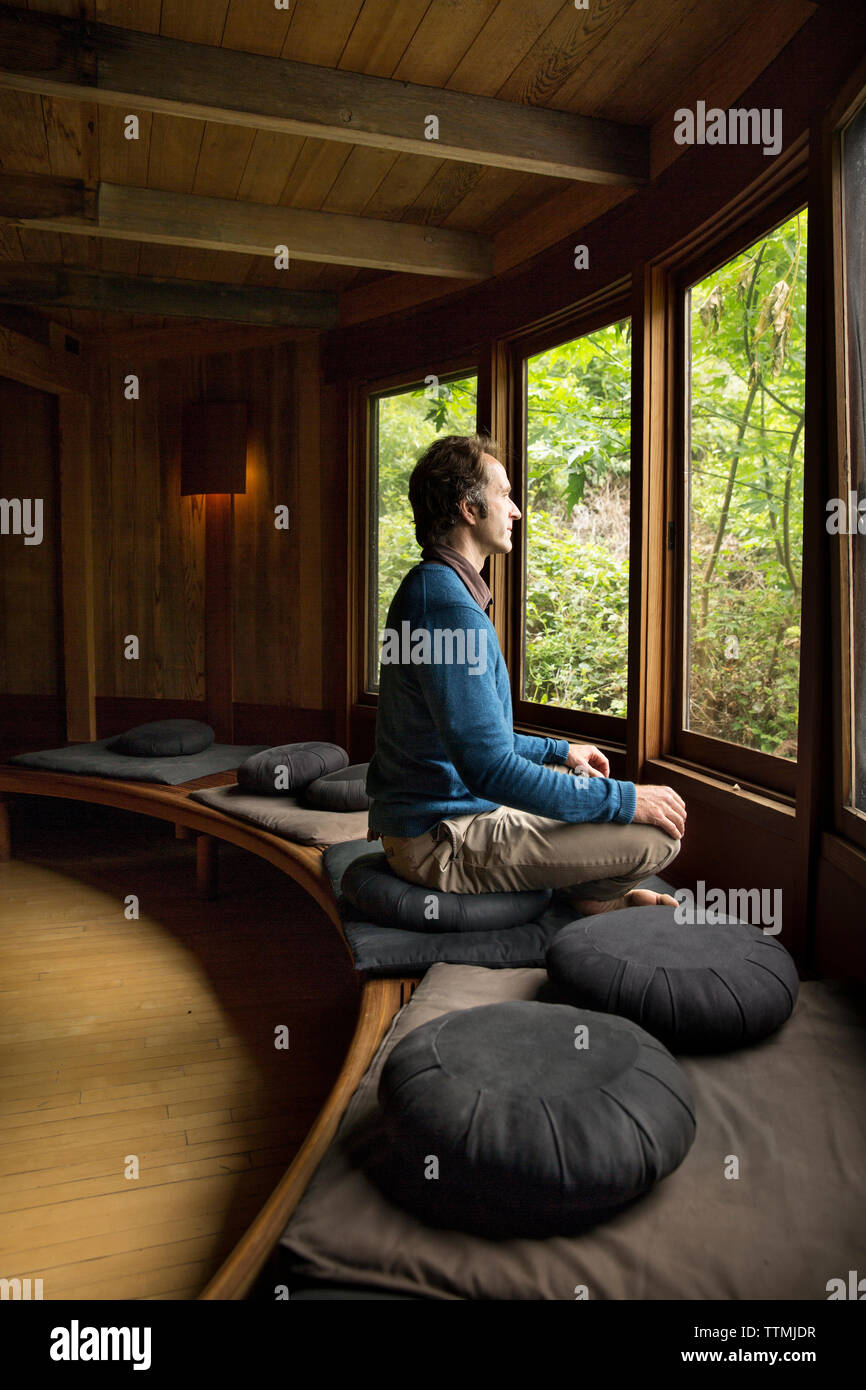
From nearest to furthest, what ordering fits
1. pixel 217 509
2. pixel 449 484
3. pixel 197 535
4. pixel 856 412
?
pixel 856 412, pixel 449 484, pixel 217 509, pixel 197 535

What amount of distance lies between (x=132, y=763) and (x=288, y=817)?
135cm

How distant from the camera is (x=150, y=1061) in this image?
2471 millimetres

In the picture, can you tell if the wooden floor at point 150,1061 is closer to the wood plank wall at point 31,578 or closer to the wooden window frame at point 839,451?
the wood plank wall at point 31,578

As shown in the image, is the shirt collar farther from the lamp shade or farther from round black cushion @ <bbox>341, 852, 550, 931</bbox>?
the lamp shade

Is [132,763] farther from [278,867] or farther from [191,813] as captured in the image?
[278,867]

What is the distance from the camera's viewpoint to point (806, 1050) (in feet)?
5.16

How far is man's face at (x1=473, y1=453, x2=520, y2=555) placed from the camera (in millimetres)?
2160

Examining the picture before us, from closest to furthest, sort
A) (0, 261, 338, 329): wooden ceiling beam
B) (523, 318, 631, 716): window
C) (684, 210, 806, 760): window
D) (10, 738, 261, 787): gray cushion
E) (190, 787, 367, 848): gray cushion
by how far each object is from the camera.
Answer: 1. (684, 210, 806, 760): window
2. (190, 787, 367, 848): gray cushion
3. (523, 318, 631, 716): window
4. (10, 738, 261, 787): gray cushion
5. (0, 261, 338, 329): wooden ceiling beam

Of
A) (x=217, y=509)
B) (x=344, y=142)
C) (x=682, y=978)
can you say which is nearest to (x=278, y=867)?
(x=217, y=509)

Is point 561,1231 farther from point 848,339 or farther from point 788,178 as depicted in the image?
point 788,178

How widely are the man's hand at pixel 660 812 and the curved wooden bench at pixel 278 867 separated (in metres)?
0.59


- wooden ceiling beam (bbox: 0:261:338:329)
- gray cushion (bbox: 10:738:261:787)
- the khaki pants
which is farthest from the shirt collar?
wooden ceiling beam (bbox: 0:261:338:329)

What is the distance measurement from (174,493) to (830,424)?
3.87 m

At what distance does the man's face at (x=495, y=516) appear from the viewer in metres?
2.16
